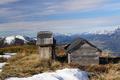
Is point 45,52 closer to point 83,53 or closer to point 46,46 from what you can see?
point 46,46

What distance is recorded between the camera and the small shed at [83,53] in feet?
114

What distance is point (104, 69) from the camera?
98.0 ft

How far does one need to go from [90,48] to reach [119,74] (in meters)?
8.57

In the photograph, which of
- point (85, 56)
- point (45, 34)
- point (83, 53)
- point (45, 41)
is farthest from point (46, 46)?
point (85, 56)

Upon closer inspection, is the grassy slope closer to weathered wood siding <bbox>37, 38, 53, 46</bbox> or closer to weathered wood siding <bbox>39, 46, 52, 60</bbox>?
weathered wood siding <bbox>39, 46, 52, 60</bbox>

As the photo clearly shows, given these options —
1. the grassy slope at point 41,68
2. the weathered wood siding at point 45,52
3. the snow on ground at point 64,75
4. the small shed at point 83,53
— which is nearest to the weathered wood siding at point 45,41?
the weathered wood siding at point 45,52

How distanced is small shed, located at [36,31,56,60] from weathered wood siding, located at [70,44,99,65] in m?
1.82

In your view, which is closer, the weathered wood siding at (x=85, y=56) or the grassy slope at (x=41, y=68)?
the grassy slope at (x=41, y=68)

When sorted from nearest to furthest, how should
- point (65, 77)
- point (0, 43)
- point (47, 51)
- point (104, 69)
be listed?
point (65, 77)
point (104, 69)
point (47, 51)
point (0, 43)

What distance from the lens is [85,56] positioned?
3488cm

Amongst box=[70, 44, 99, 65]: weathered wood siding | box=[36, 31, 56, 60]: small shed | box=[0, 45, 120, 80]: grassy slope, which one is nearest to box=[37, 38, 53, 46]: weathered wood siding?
box=[36, 31, 56, 60]: small shed

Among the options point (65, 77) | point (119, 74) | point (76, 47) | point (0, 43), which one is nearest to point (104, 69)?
point (119, 74)

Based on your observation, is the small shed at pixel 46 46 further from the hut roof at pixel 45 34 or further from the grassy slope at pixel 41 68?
the grassy slope at pixel 41 68

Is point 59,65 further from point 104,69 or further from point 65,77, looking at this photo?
point 65,77
